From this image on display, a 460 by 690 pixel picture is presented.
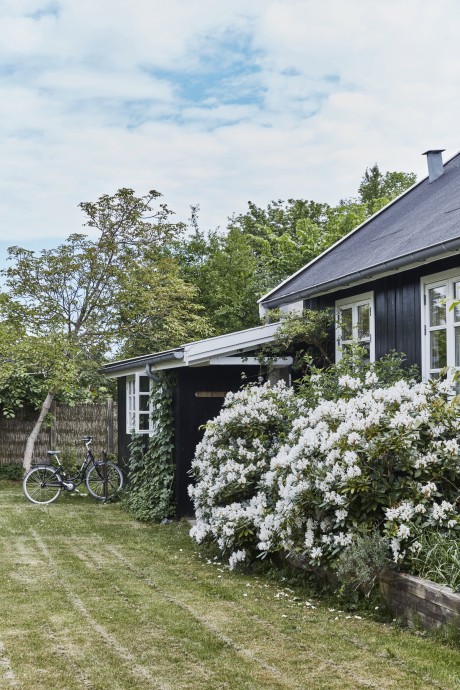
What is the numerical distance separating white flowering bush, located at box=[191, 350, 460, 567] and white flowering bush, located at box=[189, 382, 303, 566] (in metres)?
0.02

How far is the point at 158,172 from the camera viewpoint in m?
23.4

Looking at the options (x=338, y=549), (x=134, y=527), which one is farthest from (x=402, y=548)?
(x=134, y=527)

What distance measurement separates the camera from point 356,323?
10875mm

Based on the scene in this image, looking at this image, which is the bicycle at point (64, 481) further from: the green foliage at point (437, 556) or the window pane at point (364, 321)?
the green foliage at point (437, 556)

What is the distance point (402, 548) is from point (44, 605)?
294 centimetres

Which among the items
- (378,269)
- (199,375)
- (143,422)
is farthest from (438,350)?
(143,422)

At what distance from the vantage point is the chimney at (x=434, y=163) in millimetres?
12875

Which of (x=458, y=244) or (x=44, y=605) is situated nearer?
(x=44, y=605)

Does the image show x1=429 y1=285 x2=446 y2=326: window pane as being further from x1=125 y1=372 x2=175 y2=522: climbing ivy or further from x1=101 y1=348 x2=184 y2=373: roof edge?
x1=125 y1=372 x2=175 y2=522: climbing ivy

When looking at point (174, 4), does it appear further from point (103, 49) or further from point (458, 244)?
point (458, 244)

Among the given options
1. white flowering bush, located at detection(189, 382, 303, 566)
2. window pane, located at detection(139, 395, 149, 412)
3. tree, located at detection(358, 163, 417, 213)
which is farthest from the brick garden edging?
tree, located at detection(358, 163, 417, 213)

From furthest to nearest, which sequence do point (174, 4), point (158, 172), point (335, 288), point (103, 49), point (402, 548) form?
point (158, 172) → point (103, 49) → point (174, 4) → point (335, 288) → point (402, 548)

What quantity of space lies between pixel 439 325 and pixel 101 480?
797 cm

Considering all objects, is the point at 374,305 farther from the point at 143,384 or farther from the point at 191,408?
the point at 143,384
